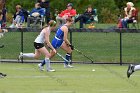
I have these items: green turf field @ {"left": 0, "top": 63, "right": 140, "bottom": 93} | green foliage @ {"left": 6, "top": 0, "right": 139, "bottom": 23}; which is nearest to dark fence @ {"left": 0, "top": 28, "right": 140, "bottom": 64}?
green turf field @ {"left": 0, "top": 63, "right": 140, "bottom": 93}

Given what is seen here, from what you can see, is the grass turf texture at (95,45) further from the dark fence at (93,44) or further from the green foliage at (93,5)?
the green foliage at (93,5)

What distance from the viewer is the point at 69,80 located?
18094 millimetres

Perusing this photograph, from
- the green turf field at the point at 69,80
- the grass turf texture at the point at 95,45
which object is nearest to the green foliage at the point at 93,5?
the grass turf texture at the point at 95,45

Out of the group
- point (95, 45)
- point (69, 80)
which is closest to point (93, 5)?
point (95, 45)

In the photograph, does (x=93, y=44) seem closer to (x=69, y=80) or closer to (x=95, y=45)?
(x=95, y=45)

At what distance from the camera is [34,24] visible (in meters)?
31.2

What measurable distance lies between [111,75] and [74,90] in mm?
4387

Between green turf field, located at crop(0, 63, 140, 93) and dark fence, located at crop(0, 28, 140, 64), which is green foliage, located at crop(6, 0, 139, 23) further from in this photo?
green turf field, located at crop(0, 63, 140, 93)

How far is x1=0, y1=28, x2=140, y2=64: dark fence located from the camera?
82.3 feet

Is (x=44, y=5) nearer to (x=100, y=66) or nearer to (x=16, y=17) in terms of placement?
(x=16, y=17)

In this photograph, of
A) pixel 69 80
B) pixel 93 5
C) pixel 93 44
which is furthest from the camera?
pixel 93 5

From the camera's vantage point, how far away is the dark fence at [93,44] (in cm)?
2508

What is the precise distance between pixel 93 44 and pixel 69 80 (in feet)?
27.9

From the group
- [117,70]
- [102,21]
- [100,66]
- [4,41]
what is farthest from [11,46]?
[102,21]
